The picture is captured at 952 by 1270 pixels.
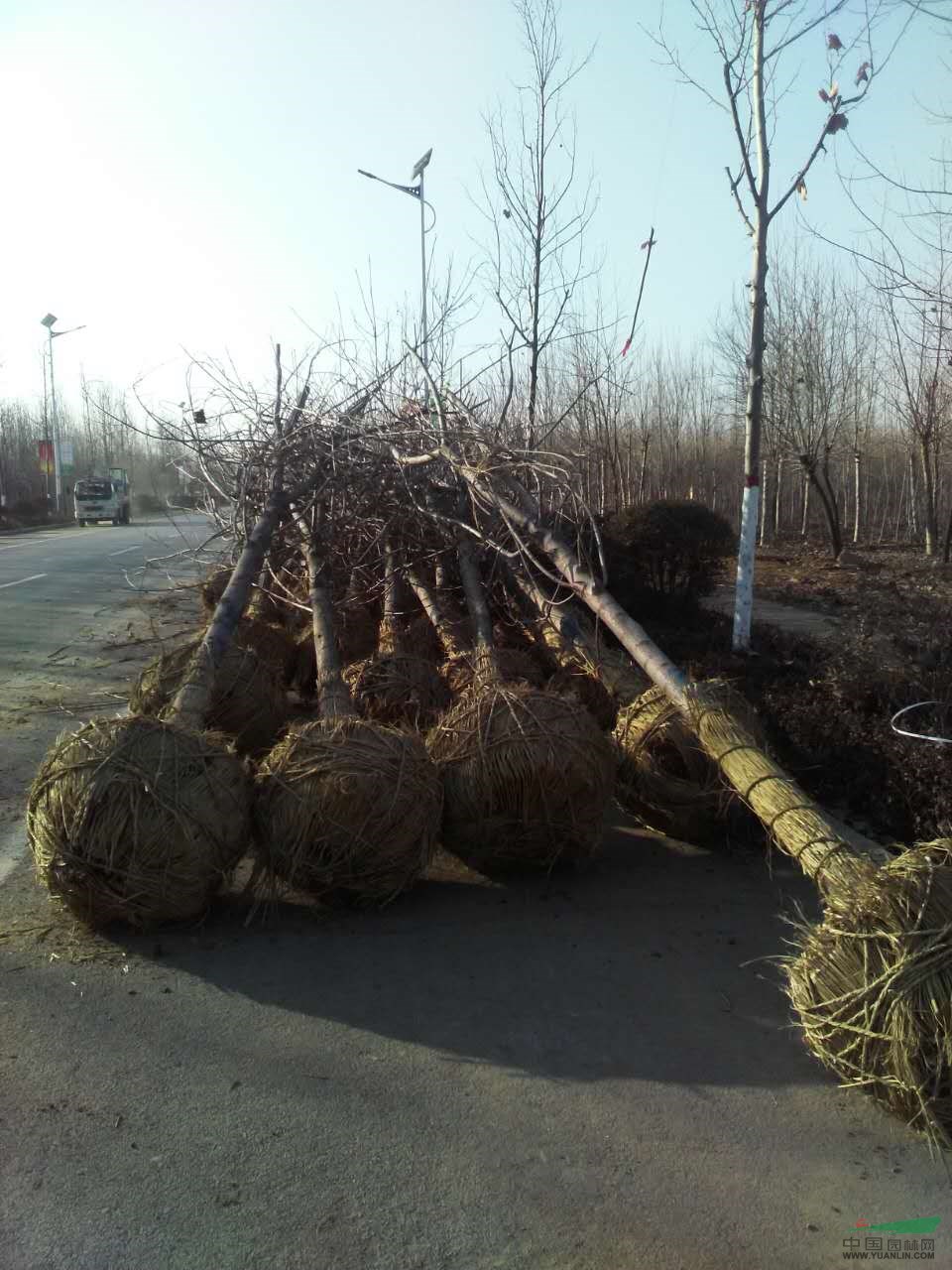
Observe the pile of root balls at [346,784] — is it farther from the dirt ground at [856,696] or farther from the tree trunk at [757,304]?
the tree trunk at [757,304]

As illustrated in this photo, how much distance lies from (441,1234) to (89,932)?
2.29 m

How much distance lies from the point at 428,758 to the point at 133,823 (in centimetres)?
132

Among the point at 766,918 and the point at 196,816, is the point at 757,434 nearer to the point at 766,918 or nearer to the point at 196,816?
the point at 766,918

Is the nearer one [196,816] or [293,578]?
[196,816]

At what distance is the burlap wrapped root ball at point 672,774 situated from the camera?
17.2 ft

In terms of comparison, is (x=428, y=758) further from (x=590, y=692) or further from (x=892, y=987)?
(x=892, y=987)

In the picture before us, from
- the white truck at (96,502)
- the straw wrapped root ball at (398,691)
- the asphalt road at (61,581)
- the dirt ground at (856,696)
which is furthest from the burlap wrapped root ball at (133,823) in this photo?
the white truck at (96,502)

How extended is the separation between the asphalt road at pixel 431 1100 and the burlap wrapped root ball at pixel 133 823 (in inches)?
9.2

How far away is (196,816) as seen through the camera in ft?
13.7

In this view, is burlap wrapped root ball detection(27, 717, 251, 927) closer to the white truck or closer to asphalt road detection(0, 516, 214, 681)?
asphalt road detection(0, 516, 214, 681)

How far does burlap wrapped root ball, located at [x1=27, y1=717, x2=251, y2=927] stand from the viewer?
13.4 ft

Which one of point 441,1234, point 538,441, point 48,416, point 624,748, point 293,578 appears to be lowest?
point 441,1234

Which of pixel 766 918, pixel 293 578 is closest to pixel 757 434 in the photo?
pixel 293 578

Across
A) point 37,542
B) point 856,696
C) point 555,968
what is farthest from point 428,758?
point 37,542
